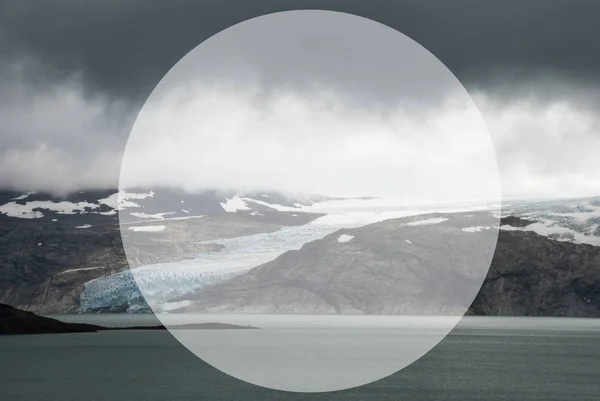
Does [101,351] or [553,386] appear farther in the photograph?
[101,351]

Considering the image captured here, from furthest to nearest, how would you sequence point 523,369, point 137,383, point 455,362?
point 455,362, point 523,369, point 137,383

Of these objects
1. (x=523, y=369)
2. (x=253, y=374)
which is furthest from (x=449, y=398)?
(x=523, y=369)

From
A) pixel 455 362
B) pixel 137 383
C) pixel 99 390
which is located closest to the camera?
pixel 99 390

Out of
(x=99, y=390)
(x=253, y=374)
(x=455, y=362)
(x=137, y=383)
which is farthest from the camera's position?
(x=455, y=362)

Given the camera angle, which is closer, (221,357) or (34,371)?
(34,371)

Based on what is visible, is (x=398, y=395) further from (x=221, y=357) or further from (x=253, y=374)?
(x=221, y=357)

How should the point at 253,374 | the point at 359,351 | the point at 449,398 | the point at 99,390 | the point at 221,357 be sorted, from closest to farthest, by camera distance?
the point at 449,398, the point at 99,390, the point at 253,374, the point at 221,357, the point at 359,351

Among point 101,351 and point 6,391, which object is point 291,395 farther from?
point 101,351

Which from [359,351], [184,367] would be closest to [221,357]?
[184,367]
